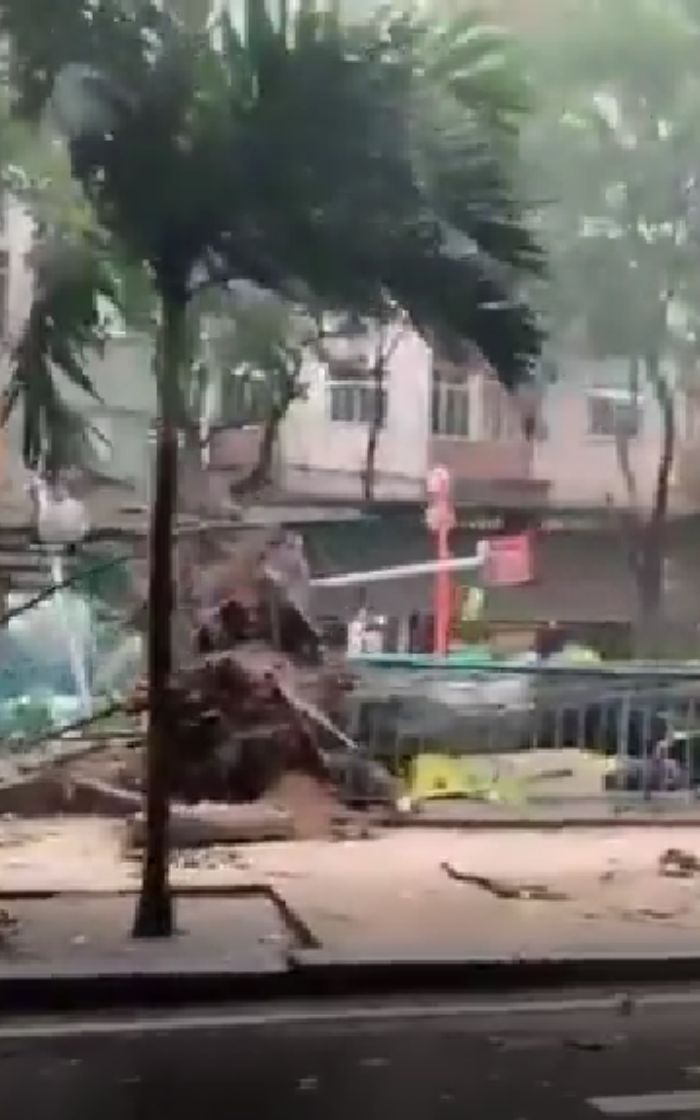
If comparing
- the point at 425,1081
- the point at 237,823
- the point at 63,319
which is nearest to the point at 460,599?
the point at 237,823

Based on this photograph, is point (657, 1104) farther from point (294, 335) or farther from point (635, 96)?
point (635, 96)

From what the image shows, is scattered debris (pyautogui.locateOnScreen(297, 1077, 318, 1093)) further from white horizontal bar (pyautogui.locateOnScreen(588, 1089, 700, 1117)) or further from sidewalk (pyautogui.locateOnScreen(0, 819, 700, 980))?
sidewalk (pyautogui.locateOnScreen(0, 819, 700, 980))

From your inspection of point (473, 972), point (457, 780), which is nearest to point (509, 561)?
point (457, 780)

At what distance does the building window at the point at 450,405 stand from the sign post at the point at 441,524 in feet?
0.67

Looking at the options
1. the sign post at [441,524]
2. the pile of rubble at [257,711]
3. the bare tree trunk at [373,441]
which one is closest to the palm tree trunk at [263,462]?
the bare tree trunk at [373,441]

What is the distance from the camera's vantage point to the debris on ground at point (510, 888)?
5.03 meters

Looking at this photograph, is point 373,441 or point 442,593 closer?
point 373,441

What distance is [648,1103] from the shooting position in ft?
10.3

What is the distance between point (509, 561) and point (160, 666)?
1940mm

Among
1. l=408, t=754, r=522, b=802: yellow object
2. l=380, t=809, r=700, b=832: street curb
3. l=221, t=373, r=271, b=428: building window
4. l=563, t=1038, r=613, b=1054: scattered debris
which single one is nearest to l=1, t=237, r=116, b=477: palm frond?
l=221, t=373, r=271, b=428: building window

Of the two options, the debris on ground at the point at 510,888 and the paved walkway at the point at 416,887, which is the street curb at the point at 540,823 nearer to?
the paved walkway at the point at 416,887

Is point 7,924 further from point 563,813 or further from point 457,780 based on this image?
point 563,813

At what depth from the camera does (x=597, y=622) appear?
601 centimetres

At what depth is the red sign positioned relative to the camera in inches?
230
